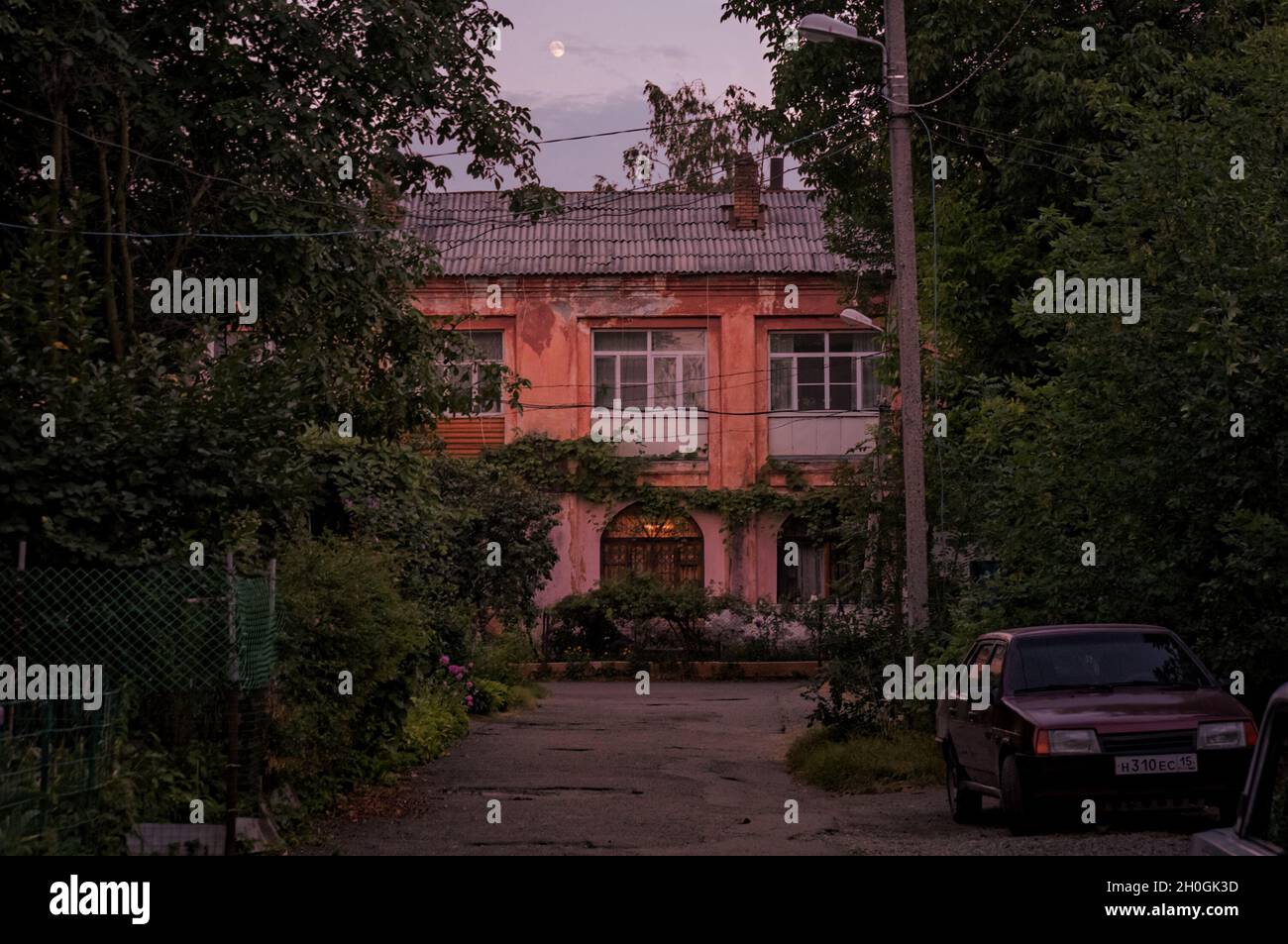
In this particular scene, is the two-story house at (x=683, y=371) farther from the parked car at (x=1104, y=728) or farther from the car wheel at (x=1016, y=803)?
the car wheel at (x=1016, y=803)

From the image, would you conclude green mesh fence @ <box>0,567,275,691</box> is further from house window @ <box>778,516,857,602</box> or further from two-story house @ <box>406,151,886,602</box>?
house window @ <box>778,516,857,602</box>

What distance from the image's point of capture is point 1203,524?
564 inches

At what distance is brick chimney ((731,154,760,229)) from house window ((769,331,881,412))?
11.7ft

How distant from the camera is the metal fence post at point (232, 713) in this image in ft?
36.3

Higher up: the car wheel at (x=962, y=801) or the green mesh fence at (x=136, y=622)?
the green mesh fence at (x=136, y=622)

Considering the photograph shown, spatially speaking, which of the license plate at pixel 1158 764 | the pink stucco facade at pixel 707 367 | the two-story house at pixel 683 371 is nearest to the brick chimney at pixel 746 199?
the two-story house at pixel 683 371

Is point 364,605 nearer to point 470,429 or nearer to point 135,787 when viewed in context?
point 135,787

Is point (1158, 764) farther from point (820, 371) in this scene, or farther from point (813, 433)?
point (820, 371)

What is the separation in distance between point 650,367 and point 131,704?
1236 inches

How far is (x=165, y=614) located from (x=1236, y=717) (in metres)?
7.82

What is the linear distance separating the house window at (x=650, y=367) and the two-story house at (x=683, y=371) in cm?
4

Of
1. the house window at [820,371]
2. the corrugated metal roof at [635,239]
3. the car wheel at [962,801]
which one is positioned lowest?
the car wheel at [962,801]
